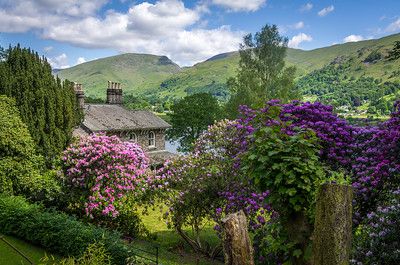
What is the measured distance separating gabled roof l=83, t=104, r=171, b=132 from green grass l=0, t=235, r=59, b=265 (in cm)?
1980

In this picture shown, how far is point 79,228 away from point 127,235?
21.8ft

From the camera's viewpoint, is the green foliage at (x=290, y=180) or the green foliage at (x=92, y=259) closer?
the green foliage at (x=290, y=180)

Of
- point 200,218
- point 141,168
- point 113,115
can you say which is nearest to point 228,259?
point 200,218

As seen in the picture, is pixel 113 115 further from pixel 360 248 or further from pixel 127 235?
pixel 360 248

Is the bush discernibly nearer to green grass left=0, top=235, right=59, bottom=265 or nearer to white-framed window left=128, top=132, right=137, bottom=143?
green grass left=0, top=235, right=59, bottom=265

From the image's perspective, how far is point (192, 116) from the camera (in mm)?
60969

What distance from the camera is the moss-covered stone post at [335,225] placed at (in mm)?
5961

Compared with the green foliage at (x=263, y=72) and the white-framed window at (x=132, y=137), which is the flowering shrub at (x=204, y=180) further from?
the green foliage at (x=263, y=72)

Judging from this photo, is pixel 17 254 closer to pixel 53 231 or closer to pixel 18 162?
pixel 53 231

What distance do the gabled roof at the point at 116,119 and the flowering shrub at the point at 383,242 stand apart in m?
29.3

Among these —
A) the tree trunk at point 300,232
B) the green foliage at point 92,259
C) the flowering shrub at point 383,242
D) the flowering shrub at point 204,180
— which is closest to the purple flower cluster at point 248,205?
the flowering shrub at point 204,180

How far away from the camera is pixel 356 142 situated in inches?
490

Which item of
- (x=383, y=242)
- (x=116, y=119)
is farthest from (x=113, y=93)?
(x=383, y=242)

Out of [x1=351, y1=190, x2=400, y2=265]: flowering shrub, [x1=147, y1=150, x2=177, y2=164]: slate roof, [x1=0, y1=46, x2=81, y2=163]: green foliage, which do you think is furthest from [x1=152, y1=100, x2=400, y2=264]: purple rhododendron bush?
[x1=147, y1=150, x2=177, y2=164]: slate roof
